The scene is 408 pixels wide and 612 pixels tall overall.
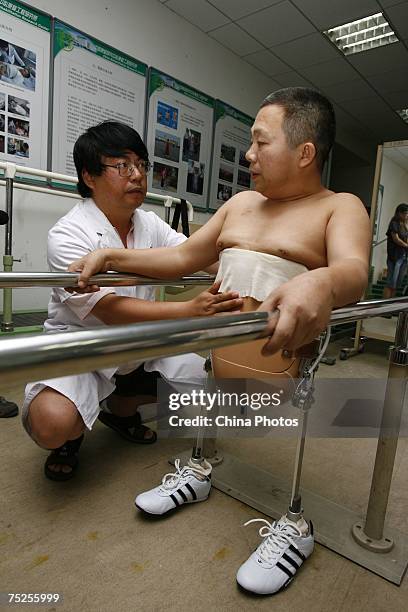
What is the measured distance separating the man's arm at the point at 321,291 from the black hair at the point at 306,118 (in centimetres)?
25

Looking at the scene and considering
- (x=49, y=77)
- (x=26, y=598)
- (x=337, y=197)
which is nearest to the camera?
(x=26, y=598)

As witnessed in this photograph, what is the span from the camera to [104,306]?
1250 millimetres

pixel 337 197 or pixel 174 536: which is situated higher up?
pixel 337 197

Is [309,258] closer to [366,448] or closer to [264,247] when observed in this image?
[264,247]

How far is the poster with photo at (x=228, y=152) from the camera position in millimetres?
4301

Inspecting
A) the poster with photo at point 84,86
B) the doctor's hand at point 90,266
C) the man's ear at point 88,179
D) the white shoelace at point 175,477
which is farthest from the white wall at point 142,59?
the white shoelace at point 175,477

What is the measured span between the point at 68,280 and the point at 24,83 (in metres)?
2.35

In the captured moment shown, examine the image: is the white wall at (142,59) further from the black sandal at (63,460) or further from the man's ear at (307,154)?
the man's ear at (307,154)

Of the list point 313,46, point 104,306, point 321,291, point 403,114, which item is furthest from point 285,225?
point 403,114

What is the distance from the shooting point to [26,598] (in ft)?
2.88

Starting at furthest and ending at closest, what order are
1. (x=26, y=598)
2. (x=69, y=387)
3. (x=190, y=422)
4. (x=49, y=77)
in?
1. (x=49, y=77)
2. (x=190, y=422)
3. (x=69, y=387)
4. (x=26, y=598)

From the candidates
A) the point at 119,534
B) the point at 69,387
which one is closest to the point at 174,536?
the point at 119,534

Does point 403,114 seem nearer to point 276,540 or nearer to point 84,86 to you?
point 84,86

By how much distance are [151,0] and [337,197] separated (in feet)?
11.3
